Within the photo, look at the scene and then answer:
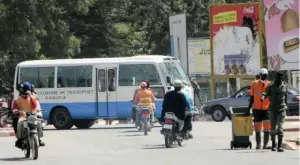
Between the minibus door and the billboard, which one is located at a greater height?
the billboard

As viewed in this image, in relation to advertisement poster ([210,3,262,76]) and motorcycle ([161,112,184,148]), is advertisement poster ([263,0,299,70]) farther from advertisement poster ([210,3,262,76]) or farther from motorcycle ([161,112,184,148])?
motorcycle ([161,112,184,148])

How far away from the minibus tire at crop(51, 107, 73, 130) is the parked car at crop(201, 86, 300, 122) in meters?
7.83

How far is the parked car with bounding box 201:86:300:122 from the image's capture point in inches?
1325

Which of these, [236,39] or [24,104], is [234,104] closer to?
[236,39]

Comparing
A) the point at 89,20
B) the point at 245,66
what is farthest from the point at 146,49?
the point at 245,66

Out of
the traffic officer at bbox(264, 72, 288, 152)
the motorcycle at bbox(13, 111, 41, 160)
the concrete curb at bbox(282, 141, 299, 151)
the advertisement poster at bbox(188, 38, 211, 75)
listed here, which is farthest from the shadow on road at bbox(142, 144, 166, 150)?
the advertisement poster at bbox(188, 38, 211, 75)

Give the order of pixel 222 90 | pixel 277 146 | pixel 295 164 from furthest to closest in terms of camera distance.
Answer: pixel 222 90, pixel 277 146, pixel 295 164

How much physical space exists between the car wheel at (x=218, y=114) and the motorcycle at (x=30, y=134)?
19256 millimetres

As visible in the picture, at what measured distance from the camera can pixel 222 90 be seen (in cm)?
5091

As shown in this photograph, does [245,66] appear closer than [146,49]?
Yes

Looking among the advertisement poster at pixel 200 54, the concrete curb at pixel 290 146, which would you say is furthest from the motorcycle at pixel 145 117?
the advertisement poster at pixel 200 54

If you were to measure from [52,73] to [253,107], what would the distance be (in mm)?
15007

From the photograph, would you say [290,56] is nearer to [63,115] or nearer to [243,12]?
[243,12]

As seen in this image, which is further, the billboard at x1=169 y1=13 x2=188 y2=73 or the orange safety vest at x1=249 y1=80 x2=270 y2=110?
the billboard at x1=169 y1=13 x2=188 y2=73
